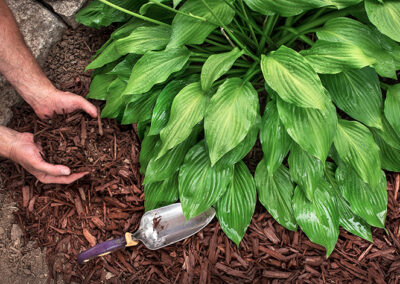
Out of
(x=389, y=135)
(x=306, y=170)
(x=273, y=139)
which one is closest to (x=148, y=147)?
(x=273, y=139)

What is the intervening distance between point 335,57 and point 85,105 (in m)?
1.16

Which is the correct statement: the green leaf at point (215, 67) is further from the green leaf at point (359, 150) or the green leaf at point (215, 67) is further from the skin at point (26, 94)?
the skin at point (26, 94)

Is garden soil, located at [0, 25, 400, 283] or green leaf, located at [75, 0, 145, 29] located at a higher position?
green leaf, located at [75, 0, 145, 29]

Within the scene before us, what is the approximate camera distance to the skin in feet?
5.37

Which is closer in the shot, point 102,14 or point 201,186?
point 201,186

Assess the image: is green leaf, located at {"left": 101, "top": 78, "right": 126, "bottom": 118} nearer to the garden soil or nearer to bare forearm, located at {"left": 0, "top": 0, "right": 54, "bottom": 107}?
the garden soil

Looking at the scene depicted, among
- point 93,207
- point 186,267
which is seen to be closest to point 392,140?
point 186,267

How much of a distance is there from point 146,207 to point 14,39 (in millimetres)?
1053

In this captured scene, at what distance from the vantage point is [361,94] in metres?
1.46

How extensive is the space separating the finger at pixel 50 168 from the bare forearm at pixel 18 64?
0.36 m

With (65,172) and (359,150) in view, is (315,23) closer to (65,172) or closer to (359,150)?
(359,150)

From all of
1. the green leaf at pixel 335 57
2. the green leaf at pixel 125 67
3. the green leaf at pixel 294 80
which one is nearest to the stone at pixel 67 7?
the green leaf at pixel 125 67

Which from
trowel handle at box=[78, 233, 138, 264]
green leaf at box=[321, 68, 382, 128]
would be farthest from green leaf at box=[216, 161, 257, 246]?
green leaf at box=[321, 68, 382, 128]

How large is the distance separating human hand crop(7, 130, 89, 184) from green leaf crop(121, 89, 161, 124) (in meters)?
0.35
